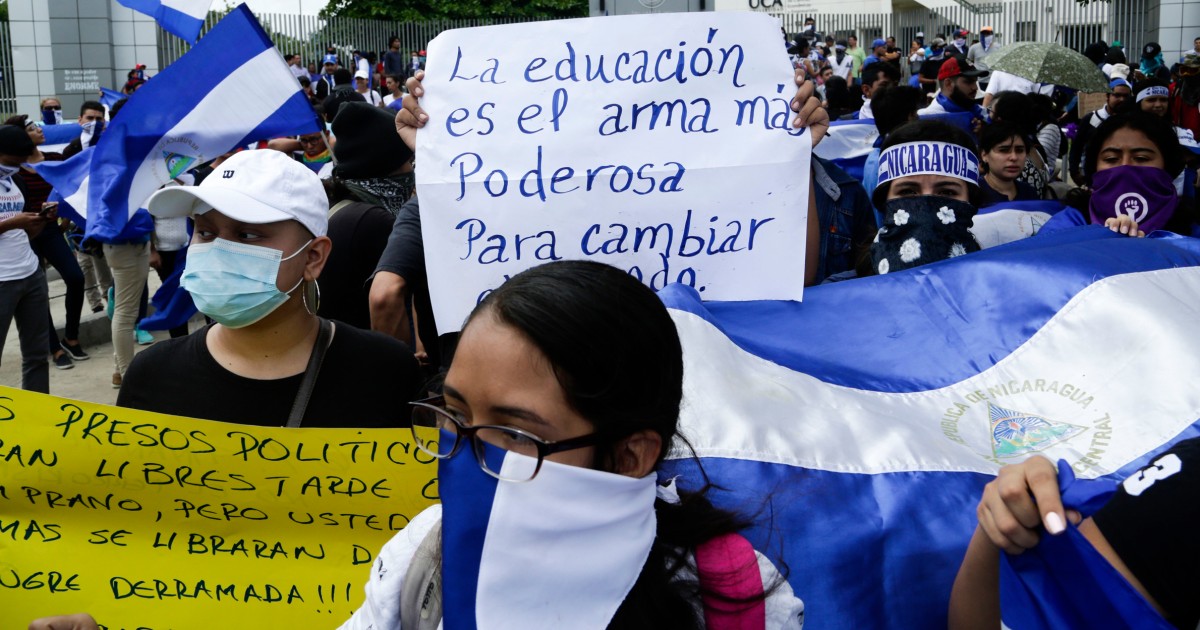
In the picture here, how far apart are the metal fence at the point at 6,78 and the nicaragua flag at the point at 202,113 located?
70.5 ft

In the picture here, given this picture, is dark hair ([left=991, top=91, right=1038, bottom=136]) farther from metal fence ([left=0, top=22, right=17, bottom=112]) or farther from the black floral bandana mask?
metal fence ([left=0, top=22, right=17, bottom=112])

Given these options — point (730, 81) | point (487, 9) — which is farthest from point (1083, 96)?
point (487, 9)

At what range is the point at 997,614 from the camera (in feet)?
6.05

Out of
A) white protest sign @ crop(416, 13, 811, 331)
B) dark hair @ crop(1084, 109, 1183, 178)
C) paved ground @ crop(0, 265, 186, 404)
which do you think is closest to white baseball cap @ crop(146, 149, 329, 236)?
white protest sign @ crop(416, 13, 811, 331)

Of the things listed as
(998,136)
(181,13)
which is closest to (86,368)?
(181,13)

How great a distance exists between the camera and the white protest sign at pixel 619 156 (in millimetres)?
3109

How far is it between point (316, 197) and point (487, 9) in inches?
1516

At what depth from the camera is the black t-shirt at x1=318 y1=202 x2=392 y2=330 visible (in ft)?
13.7

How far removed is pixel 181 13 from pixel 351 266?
137 cm

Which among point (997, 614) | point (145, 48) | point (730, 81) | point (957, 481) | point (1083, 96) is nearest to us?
point (997, 614)

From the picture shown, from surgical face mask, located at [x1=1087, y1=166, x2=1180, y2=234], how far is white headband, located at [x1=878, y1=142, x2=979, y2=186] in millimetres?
843

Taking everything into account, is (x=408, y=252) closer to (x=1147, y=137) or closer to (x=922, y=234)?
(x=922, y=234)

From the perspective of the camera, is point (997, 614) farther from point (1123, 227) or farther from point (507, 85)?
point (1123, 227)

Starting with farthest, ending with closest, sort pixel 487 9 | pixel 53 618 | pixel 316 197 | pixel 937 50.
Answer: pixel 487 9
pixel 937 50
pixel 316 197
pixel 53 618
